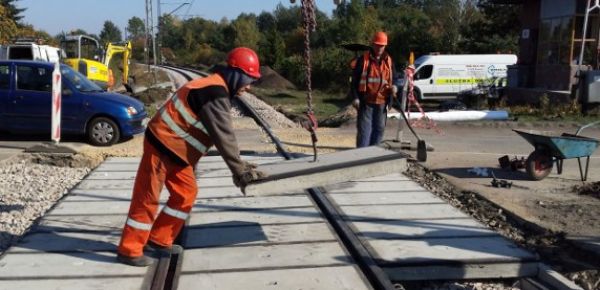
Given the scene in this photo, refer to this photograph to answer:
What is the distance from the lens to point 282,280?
468cm

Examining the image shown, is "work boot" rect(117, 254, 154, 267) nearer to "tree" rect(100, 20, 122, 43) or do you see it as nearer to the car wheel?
the car wheel

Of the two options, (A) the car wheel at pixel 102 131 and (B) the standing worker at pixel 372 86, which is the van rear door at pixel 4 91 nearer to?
(A) the car wheel at pixel 102 131

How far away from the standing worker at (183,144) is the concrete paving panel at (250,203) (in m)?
1.79

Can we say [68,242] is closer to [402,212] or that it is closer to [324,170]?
[324,170]

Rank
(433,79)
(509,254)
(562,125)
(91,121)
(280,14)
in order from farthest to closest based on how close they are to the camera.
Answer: (280,14), (433,79), (562,125), (91,121), (509,254)

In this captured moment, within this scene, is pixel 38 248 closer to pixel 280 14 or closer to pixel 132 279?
pixel 132 279

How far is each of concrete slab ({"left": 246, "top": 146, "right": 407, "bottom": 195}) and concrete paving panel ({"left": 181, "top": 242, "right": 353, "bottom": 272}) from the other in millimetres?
563

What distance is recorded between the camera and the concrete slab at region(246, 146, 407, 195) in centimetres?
510

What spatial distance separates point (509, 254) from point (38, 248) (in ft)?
13.5

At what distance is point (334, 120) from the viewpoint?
1717 centimetres

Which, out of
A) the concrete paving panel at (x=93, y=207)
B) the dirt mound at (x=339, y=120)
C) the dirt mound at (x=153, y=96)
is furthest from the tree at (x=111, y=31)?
the concrete paving panel at (x=93, y=207)

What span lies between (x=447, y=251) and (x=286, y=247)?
4.67ft

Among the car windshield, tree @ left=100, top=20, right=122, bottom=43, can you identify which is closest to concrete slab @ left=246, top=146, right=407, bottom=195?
the car windshield

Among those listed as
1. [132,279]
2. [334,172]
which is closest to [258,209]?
[334,172]
